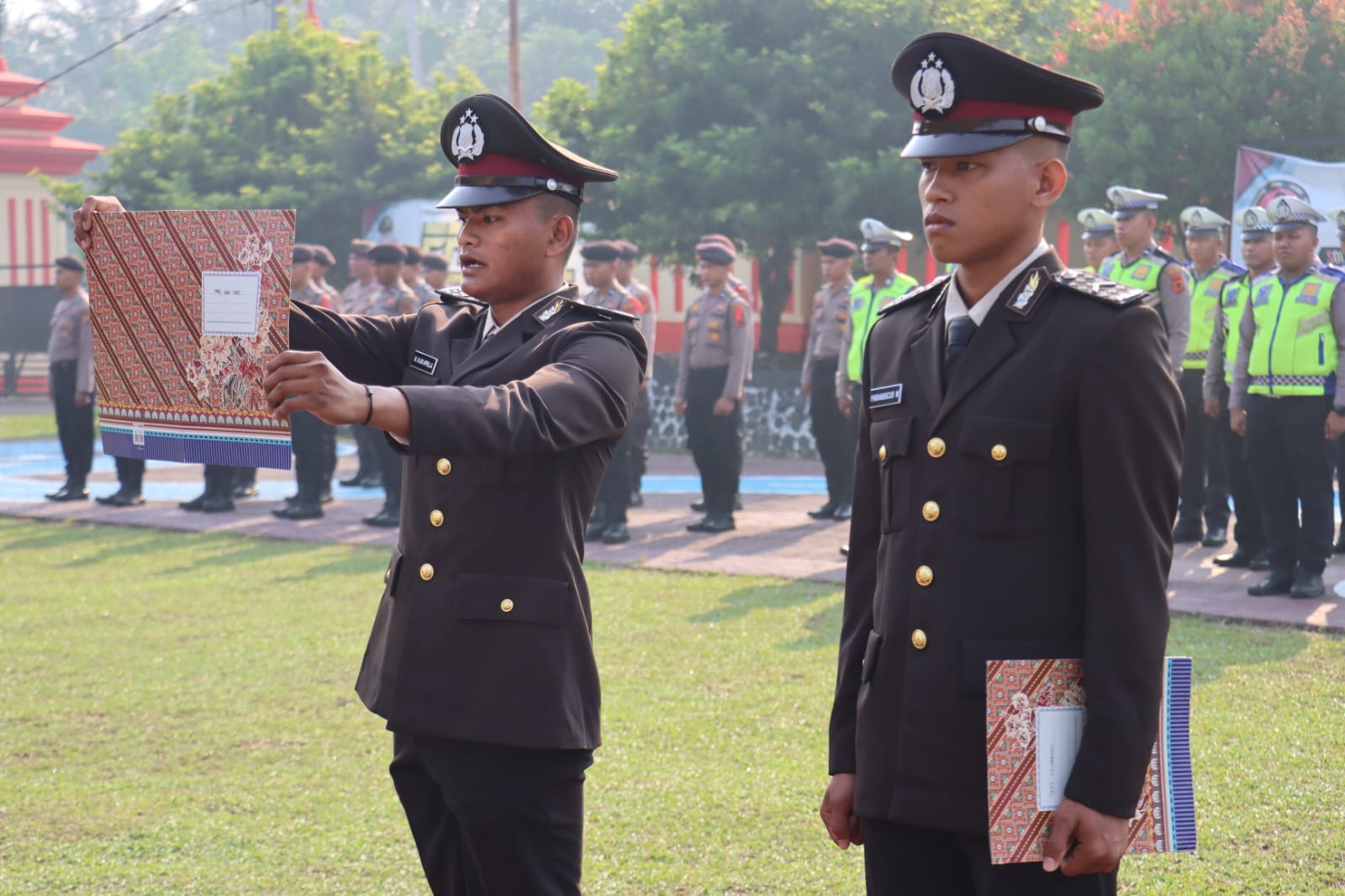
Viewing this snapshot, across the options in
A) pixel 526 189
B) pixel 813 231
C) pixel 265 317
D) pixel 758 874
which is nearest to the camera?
pixel 265 317

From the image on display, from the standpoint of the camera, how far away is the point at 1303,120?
A: 15.0 m

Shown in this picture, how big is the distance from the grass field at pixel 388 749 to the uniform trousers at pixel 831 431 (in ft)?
9.75

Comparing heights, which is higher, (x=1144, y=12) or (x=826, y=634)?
(x=1144, y=12)

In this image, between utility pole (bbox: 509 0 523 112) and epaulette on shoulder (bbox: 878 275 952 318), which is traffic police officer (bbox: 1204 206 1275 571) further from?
utility pole (bbox: 509 0 523 112)

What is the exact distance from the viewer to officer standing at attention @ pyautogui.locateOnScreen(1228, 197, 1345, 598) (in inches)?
332

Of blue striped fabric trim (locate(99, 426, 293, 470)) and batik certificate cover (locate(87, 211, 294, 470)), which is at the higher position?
batik certificate cover (locate(87, 211, 294, 470))

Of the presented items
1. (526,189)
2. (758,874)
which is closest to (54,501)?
(758,874)

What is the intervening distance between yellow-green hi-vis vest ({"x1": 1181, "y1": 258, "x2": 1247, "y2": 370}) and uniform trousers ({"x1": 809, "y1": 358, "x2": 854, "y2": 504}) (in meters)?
2.66

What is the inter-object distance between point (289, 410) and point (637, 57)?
1770 centimetres

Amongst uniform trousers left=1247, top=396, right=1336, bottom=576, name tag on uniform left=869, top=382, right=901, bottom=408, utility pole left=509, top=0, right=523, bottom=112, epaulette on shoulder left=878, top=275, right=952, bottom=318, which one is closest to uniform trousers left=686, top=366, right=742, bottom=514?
uniform trousers left=1247, top=396, right=1336, bottom=576

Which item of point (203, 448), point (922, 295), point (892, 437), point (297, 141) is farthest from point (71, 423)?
point (892, 437)

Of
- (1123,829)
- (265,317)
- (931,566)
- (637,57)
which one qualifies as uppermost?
(637,57)

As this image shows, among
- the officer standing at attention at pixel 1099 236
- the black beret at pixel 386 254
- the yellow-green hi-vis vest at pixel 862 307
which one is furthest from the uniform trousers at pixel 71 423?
the officer standing at attention at pixel 1099 236

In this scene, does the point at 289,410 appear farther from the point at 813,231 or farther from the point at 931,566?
the point at 813,231
